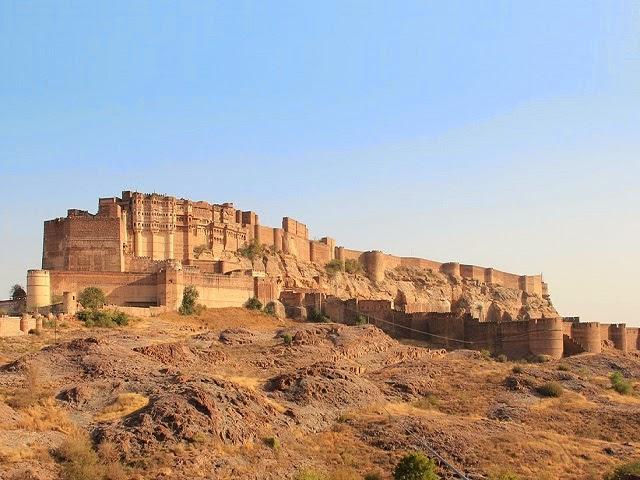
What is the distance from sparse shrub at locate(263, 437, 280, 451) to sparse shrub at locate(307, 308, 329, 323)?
24141mm

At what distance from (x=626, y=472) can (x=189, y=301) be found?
24.7 m

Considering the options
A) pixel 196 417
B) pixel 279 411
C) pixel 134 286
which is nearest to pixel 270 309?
pixel 134 286

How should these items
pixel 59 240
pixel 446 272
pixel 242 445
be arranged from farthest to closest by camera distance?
pixel 446 272
pixel 59 240
pixel 242 445

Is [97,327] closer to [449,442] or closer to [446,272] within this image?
[449,442]

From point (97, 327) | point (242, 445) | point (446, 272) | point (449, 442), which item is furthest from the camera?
point (446, 272)

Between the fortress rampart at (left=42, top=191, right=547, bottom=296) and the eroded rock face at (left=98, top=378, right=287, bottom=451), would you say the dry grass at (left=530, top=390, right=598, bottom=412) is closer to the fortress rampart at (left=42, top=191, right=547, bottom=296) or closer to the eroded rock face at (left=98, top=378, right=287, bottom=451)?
the eroded rock face at (left=98, top=378, right=287, bottom=451)

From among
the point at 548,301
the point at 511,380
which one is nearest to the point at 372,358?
the point at 511,380

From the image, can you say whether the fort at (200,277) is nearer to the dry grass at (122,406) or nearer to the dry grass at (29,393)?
the dry grass at (29,393)

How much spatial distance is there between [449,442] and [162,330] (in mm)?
16352

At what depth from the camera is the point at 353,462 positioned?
81.1ft

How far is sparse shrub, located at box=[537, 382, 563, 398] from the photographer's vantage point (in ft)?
111

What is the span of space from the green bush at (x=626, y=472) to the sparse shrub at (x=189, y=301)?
76.9 ft

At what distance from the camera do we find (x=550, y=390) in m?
33.9

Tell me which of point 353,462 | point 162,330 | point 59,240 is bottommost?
point 353,462
